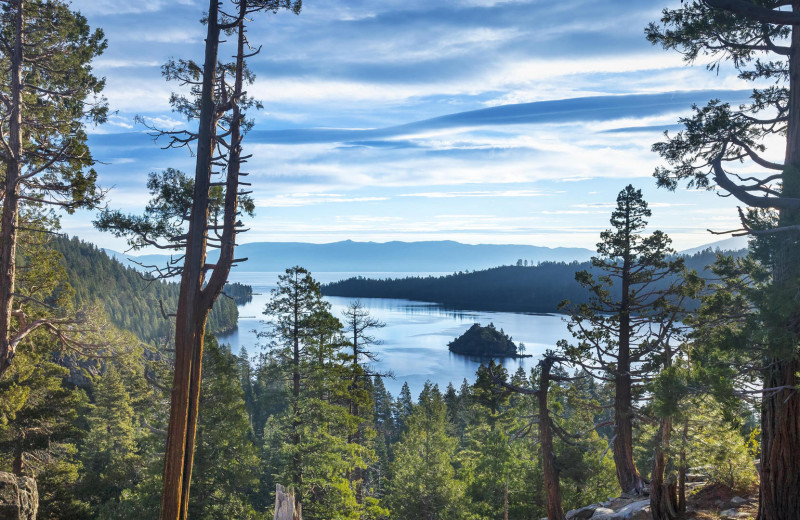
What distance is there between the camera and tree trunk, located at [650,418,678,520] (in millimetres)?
9266

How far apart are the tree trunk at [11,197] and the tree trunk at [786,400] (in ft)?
37.9

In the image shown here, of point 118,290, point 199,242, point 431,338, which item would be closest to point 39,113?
point 199,242

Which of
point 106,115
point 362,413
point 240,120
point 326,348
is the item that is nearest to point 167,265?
point 240,120

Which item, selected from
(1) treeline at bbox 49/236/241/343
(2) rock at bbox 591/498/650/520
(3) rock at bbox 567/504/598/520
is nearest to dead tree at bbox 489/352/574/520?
(3) rock at bbox 567/504/598/520

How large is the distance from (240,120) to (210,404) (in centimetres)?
1212

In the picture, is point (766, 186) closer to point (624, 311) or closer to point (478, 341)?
point (624, 311)

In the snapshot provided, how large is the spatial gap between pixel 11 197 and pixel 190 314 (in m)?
4.85

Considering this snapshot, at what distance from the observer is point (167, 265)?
7051mm

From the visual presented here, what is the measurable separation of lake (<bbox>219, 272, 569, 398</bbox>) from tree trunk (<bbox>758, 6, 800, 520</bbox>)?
35.7 m

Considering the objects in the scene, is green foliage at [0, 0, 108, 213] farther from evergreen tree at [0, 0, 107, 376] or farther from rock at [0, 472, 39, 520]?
rock at [0, 472, 39, 520]

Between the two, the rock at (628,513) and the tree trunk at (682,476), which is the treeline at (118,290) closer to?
the rock at (628,513)

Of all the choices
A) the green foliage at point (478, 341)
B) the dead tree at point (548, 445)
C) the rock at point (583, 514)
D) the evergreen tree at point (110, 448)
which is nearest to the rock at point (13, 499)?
the dead tree at point (548, 445)

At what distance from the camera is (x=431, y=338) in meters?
112

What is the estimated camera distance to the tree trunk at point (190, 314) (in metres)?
6.89
